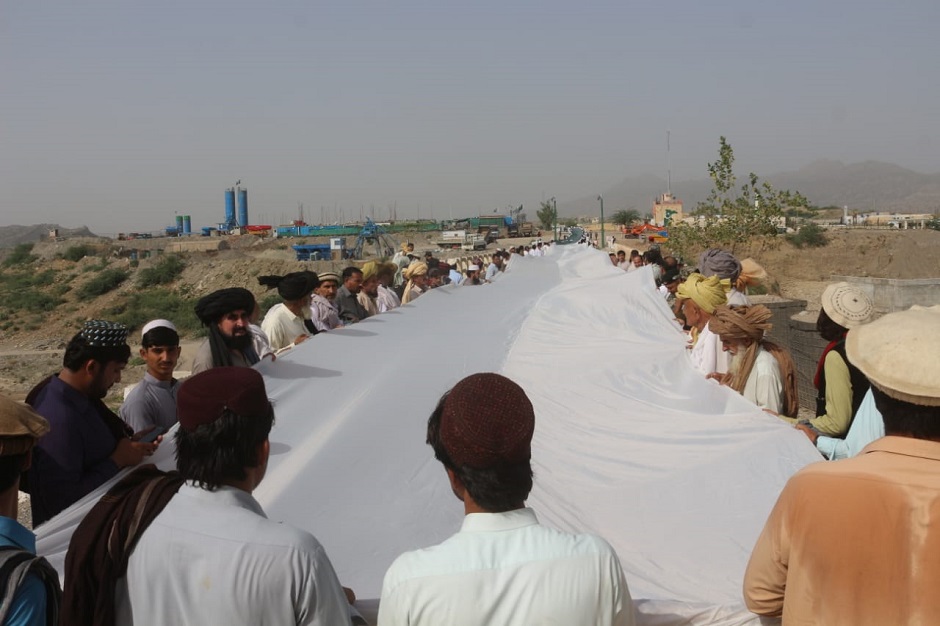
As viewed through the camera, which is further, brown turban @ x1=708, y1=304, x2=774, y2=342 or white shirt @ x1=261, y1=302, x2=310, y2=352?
white shirt @ x1=261, y1=302, x2=310, y2=352

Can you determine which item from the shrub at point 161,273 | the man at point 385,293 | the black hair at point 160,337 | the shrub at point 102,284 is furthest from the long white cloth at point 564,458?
the shrub at point 161,273

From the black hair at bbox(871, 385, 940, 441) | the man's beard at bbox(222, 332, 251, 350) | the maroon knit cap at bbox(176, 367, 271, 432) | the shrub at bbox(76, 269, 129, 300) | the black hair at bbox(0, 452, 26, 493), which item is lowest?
the shrub at bbox(76, 269, 129, 300)

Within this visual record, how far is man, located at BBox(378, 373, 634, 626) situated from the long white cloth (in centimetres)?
71

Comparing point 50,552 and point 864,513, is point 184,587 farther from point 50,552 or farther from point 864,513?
point 864,513

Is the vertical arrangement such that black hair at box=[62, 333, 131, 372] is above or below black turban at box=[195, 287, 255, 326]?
below

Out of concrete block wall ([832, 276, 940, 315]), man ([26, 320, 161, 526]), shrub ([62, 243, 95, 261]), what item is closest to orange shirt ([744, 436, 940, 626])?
man ([26, 320, 161, 526])

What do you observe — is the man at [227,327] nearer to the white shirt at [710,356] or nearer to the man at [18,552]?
the man at [18,552]

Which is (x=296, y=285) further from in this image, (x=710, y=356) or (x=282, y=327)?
(x=710, y=356)

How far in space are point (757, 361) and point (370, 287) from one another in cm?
502

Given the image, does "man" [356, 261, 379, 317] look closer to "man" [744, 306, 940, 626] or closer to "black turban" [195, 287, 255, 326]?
"black turban" [195, 287, 255, 326]

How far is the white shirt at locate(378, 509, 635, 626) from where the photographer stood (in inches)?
65.3

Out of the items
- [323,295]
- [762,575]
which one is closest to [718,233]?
[323,295]

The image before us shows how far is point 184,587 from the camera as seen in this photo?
188 centimetres

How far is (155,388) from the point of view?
3.79 m
